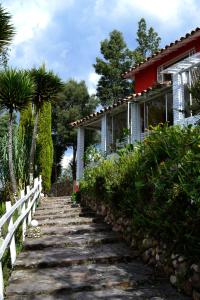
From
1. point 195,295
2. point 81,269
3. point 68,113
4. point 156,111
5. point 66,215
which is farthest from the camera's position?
point 68,113

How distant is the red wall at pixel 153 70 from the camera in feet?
55.4

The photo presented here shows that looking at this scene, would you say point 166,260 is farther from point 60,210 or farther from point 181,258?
point 60,210

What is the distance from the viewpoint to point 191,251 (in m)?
4.91

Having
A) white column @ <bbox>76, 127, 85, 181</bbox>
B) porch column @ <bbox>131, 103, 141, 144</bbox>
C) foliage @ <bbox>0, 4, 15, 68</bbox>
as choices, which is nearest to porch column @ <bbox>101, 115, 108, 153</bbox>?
white column @ <bbox>76, 127, 85, 181</bbox>

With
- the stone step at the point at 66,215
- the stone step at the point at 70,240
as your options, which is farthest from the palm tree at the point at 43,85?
the stone step at the point at 70,240

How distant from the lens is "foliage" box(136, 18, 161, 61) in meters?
38.8

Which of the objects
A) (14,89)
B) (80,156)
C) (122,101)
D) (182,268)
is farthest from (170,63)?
(182,268)

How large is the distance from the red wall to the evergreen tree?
1538 cm

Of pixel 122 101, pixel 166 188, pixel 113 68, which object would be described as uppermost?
pixel 113 68

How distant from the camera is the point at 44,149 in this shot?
67.1ft

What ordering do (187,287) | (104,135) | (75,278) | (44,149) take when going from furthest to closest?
(44,149) → (104,135) → (75,278) → (187,287)

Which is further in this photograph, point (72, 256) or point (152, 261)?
point (72, 256)

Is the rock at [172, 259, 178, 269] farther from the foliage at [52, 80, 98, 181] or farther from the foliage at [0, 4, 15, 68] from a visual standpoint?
the foliage at [52, 80, 98, 181]

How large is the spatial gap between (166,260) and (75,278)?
1293 millimetres
